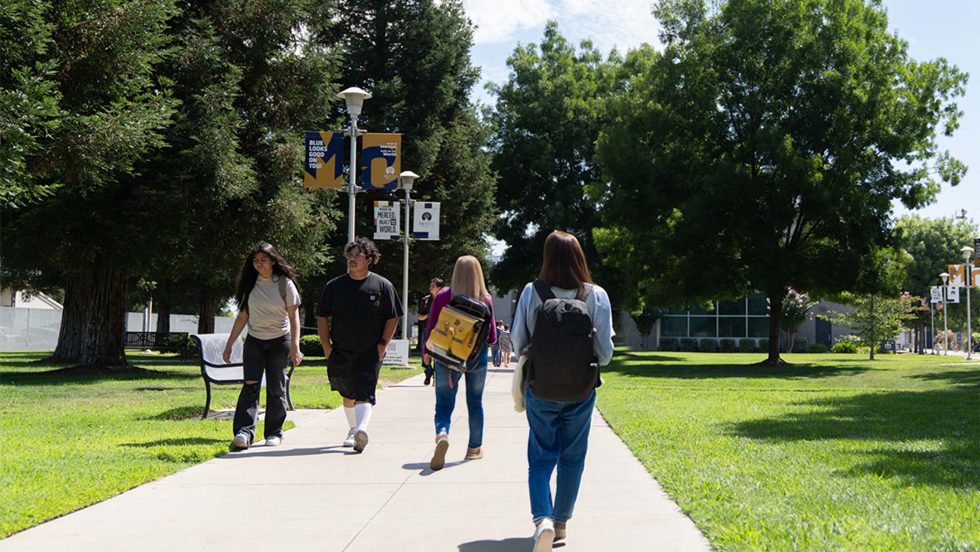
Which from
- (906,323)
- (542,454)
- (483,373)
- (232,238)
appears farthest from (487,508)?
(906,323)

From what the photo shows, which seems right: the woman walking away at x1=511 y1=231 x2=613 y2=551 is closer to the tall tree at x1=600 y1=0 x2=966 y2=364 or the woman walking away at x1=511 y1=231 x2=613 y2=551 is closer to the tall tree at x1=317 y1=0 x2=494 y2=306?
the tall tree at x1=600 y1=0 x2=966 y2=364

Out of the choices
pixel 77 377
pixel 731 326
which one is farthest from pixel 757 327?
pixel 77 377

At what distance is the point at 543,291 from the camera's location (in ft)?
17.2

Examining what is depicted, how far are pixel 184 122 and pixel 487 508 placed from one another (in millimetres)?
17050

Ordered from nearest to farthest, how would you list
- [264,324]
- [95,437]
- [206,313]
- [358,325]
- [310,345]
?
[358,325] → [264,324] → [95,437] → [310,345] → [206,313]

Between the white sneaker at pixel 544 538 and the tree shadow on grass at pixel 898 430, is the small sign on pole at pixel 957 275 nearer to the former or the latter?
the tree shadow on grass at pixel 898 430

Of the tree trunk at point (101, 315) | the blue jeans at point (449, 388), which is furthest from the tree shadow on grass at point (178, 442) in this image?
the tree trunk at point (101, 315)

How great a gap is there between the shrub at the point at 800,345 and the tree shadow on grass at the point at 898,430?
45014mm

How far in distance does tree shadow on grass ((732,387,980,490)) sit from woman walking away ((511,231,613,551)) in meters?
3.51

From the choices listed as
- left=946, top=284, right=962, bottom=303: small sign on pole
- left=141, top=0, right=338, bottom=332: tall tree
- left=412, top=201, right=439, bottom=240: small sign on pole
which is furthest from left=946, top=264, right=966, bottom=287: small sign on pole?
left=141, top=0, right=338, bottom=332: tall tree

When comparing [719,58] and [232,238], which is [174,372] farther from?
[719,58]

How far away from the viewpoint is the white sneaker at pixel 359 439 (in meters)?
8.83

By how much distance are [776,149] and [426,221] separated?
509 inches

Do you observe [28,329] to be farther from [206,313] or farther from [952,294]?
[952,294]
